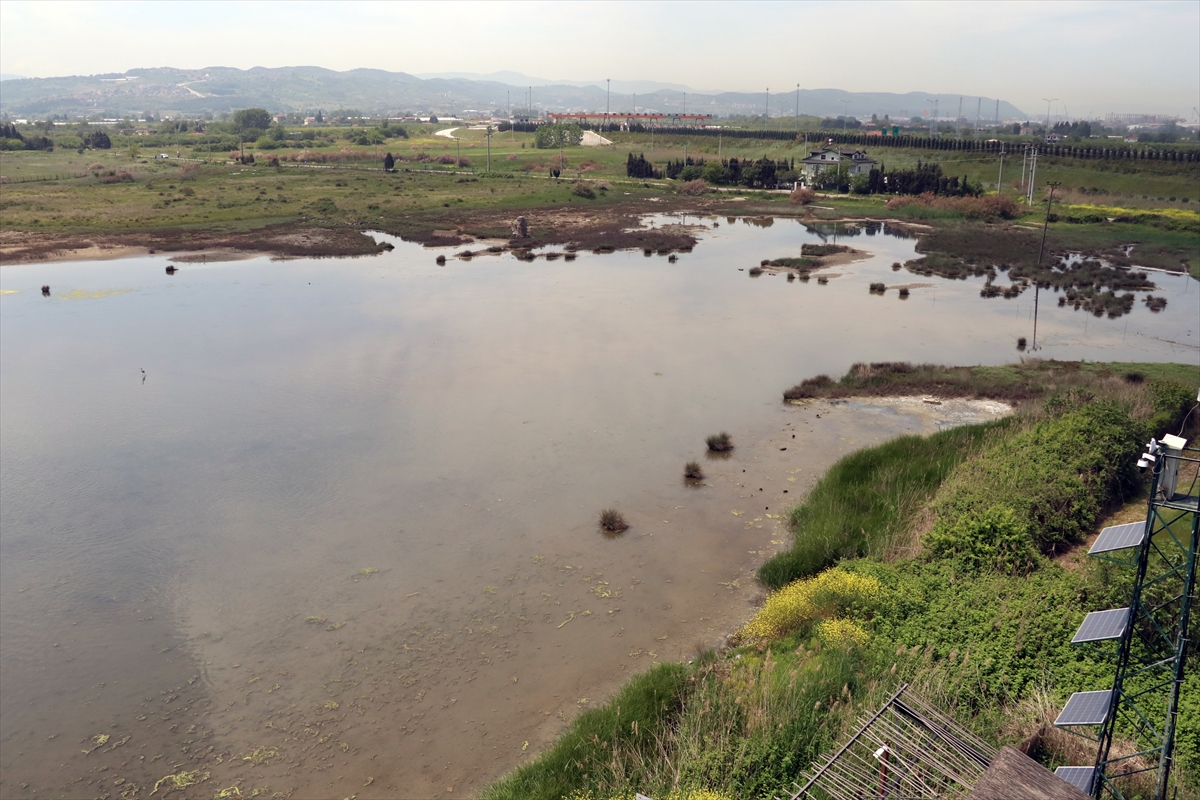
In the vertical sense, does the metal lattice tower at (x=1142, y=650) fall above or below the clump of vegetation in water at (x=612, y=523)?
above

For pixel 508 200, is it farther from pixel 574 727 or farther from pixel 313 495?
pixel 574 727

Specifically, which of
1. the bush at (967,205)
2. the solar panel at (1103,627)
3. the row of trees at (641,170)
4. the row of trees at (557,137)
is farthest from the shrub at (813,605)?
the row of trees at (557,137)

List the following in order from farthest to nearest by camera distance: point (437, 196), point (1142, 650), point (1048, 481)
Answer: point (437, 196)
point (1048, 481)
point (1142, 650)

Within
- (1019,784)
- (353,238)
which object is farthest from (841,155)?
(1019,784)

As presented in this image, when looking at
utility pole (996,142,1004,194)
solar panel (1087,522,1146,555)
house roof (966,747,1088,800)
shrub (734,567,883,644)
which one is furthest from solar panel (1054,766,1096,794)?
utility pole (996,142,1004,194)

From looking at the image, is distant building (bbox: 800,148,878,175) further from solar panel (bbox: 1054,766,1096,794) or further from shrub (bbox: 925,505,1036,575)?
solar panel (bbox: 1054,766,1096,794)

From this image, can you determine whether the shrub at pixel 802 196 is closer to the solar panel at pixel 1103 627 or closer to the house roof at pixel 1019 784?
the solar panel at pixel 1103 627

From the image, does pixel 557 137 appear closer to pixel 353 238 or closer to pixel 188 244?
pixel 353 238
